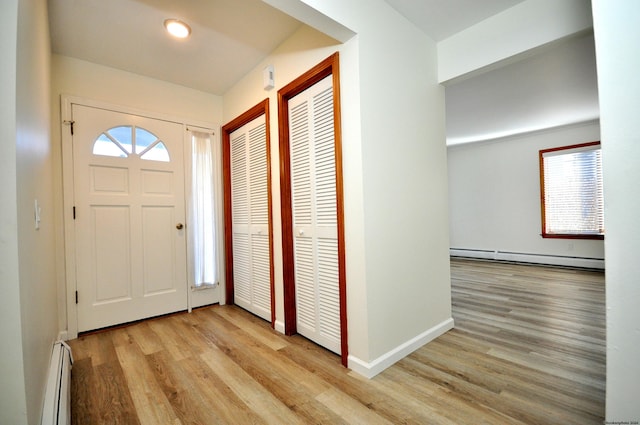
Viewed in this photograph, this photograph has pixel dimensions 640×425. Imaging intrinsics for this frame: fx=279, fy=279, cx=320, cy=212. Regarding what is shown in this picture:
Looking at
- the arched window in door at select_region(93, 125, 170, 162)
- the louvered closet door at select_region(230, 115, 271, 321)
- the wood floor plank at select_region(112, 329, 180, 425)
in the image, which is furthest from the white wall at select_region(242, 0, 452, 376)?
the arched window in door at select_region(93, 125, 170, 162)

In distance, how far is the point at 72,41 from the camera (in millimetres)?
2299

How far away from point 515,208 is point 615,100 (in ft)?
17.0

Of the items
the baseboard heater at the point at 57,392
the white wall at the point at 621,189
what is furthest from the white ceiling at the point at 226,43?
the baseboard heater at the point at 57,392

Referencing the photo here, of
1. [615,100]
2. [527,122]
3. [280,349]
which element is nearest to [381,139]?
[615,100]

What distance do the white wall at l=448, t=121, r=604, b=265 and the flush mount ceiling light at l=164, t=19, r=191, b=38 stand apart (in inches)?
227

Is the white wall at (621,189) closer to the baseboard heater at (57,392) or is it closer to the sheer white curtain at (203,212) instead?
the baseboard heater at (57,392)

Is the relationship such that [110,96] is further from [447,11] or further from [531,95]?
[531,95]

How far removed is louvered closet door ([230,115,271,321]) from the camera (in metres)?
2.76

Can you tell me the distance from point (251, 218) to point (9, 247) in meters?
2.10

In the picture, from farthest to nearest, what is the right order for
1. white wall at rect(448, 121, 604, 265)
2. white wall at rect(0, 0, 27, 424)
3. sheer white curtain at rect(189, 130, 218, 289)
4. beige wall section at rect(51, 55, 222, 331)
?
white wall at rect(448, 121, 604, 265)
sheer white curtain at rect(189, 130, 218, 289)
beige wall section at rect(51, 55, 222, 331)
white wall at rect(0, 0, 27, 424)

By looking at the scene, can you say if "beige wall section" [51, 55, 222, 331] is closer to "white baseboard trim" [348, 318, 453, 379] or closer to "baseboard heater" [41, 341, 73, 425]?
"baseboard heater" [41, 341, 73, 425]

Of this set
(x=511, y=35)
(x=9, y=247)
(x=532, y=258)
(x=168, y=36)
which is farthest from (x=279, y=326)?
(x=532, y=258)

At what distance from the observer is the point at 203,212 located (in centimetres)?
321

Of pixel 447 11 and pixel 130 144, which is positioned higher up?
pixel 447 11
